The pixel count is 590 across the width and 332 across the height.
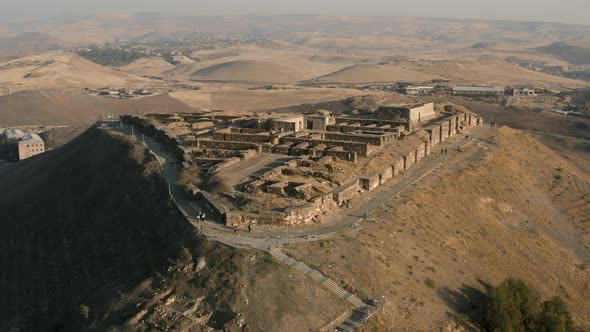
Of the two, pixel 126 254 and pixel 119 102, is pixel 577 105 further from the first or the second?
pixel 126 254

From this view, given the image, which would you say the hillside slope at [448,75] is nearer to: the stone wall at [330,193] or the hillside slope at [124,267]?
the stone wall at [330,193]

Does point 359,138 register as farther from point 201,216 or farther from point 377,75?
point 377,75

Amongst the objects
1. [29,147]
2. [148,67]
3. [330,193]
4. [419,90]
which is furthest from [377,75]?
[330,193]

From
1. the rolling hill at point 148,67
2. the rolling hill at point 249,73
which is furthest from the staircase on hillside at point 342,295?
the rolling hill at point 148,67

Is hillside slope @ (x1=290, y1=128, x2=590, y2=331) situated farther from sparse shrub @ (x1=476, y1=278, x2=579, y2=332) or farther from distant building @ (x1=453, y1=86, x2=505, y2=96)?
distant building @ (x1=453, y1=86, x2=505, y2=96)

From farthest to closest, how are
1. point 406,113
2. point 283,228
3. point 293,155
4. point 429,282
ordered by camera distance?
point 406,113, point 293,155, point 283,228, point 429,282

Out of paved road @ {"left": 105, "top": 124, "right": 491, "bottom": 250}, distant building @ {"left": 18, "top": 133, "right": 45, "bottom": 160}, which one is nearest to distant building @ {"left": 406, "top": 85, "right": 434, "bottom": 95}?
distant building @ {"left": 18, "top": 133, "right": 45, "bottom": 160}
